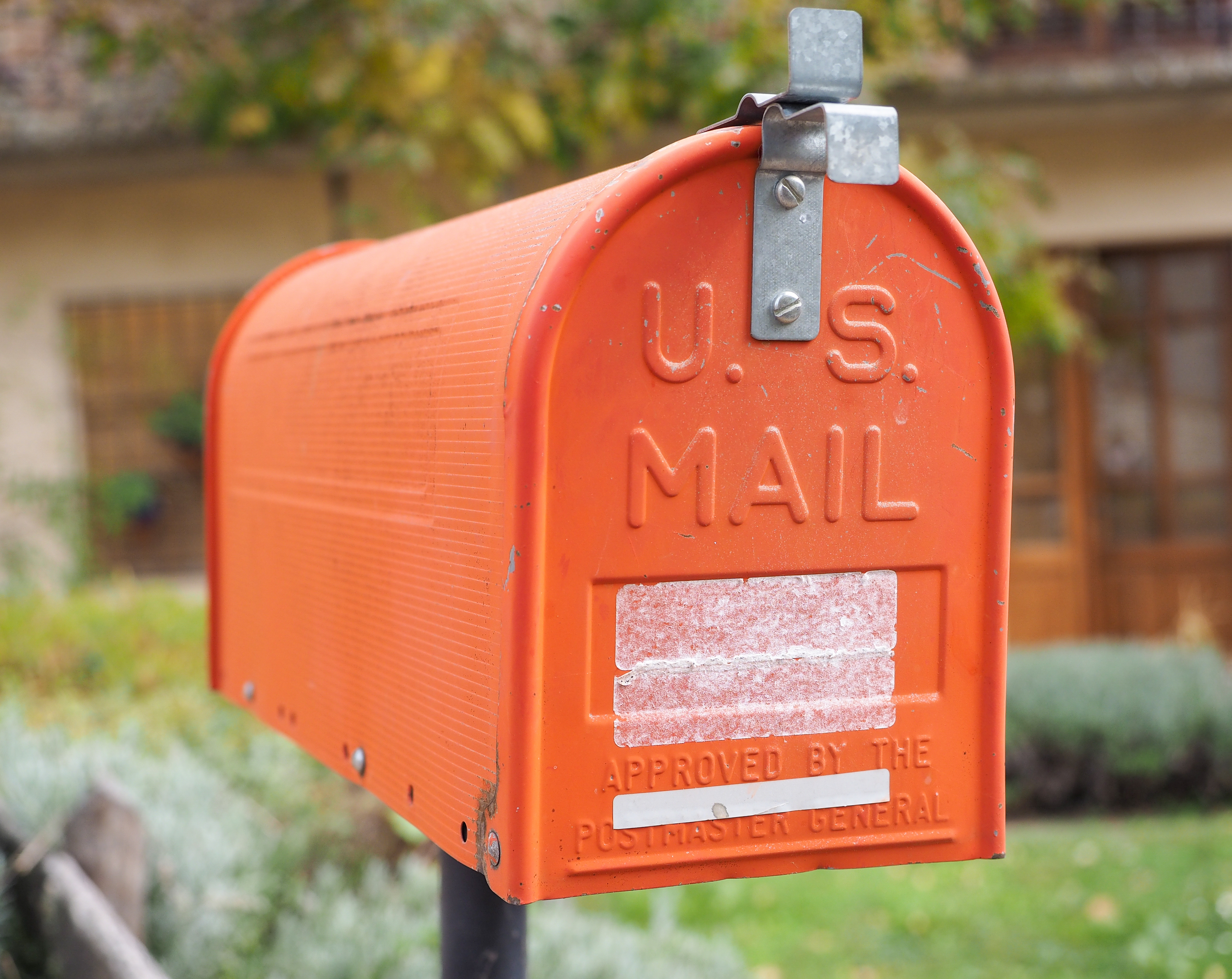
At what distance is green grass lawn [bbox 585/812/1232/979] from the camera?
11.5ft

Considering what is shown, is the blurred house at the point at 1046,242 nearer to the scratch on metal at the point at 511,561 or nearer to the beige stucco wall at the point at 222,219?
the beige stucco wall at the point at 222,219

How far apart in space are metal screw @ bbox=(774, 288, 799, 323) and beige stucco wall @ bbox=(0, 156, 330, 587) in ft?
20.4

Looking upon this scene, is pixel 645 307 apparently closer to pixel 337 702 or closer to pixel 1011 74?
pixel 337 702

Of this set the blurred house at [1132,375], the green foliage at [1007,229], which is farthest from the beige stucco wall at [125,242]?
the blurred house at [1132,375]

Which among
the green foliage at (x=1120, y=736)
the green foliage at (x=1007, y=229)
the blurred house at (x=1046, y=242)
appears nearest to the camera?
the green foliage at (x=1007, y=229)

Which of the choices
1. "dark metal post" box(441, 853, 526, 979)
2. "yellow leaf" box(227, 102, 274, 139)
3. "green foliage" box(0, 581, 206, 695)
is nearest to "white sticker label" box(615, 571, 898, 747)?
"dark metal post" box(441, 853, 526, 979)

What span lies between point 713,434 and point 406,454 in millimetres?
303

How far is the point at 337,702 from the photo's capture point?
1.27m

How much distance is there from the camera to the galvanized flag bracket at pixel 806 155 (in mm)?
930

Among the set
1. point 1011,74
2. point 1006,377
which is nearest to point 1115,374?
point 1011,74

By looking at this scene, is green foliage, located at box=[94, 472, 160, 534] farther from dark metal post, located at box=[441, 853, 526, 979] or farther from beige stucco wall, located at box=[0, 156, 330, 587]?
dark metal post, located at box=[441, 853, 526, 979]

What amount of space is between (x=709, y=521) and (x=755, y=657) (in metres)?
0.12

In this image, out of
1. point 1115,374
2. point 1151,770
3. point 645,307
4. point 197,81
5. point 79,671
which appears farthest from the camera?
point 1115,374

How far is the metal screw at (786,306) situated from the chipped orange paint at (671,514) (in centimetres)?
2
